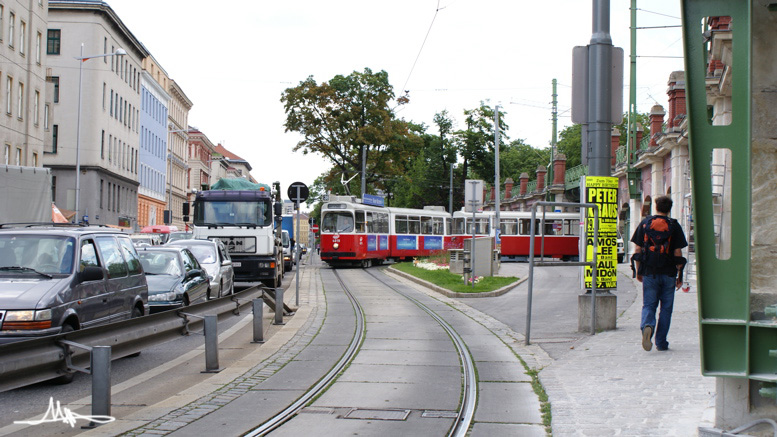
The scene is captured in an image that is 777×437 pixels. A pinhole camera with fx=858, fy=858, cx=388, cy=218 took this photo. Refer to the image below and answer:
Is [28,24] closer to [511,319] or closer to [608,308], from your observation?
[511,319]

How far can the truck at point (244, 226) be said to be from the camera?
80.8 ft

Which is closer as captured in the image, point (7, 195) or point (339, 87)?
point (7, 195)

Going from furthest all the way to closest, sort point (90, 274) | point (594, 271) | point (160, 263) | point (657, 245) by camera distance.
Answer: point (160, 263), point (594, 271), point (657, 245), point (90, 274)

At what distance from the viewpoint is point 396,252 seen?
151 feet

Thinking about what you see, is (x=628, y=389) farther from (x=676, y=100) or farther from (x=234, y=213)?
(x=676, y=100)

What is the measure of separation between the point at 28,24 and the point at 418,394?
4041cm

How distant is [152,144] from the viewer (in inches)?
3135

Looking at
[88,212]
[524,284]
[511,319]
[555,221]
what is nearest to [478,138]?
[555,221]

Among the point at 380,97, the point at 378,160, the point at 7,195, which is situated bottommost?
the point at 7,195

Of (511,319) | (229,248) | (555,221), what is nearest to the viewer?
(511,319)

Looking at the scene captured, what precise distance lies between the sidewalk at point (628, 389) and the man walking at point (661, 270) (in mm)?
322

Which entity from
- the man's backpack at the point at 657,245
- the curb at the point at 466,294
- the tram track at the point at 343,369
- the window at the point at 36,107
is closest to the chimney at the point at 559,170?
the curb at the point at 466,294

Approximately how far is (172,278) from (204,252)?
4.89 metres

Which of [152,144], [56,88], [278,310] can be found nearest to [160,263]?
[278,310]
